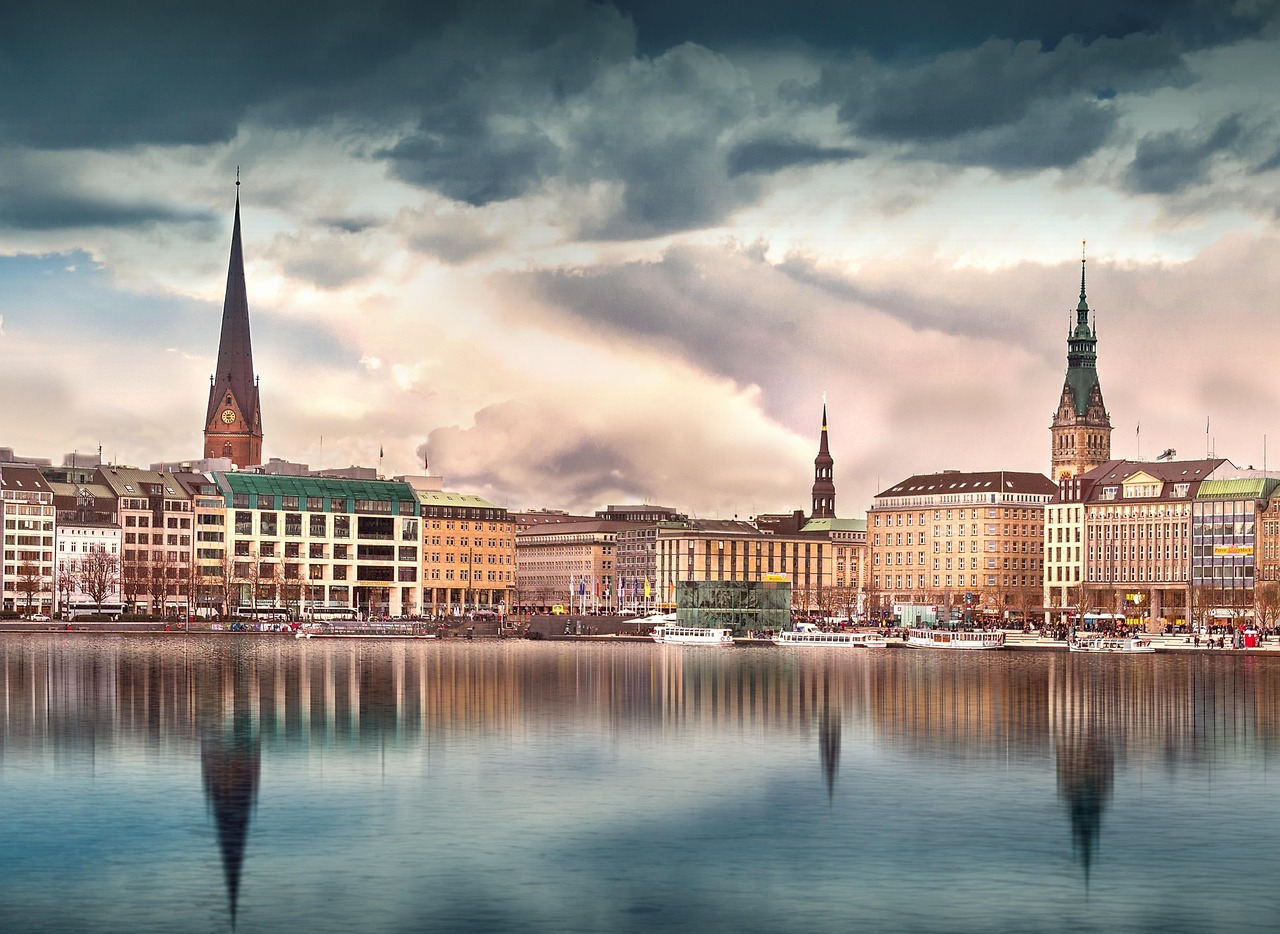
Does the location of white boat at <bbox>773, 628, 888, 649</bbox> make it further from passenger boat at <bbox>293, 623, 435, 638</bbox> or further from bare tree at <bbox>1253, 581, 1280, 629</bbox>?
bare tree at <bbox>1253, 581, 1280, 629</bbox>

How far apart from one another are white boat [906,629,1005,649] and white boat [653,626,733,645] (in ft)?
53.3

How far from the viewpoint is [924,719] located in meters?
69.9

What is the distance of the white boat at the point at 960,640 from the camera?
169750 mm

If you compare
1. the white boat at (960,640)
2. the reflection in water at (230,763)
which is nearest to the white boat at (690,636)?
the white boat at (960,640)

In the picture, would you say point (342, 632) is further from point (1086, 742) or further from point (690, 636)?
point (1086, 742)

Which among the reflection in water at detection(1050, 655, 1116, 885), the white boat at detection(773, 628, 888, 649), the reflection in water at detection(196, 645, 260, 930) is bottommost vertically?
the white boat at detection(773, 628, 888, 649)

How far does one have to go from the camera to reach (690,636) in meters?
188

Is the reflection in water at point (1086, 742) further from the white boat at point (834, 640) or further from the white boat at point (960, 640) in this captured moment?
the white boat at point (834, 640)

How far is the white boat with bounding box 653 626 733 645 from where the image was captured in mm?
180750

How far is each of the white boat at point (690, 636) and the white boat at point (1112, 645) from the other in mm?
31300

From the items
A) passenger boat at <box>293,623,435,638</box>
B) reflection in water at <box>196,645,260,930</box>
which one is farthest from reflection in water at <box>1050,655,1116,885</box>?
passenger boat at <box>293,623,435,638</box>

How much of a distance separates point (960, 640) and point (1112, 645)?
13.9m

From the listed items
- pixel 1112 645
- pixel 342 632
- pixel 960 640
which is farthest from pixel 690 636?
pixel 1112 645

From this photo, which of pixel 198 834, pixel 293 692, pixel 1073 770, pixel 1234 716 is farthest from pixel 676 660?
pixel 198 834
